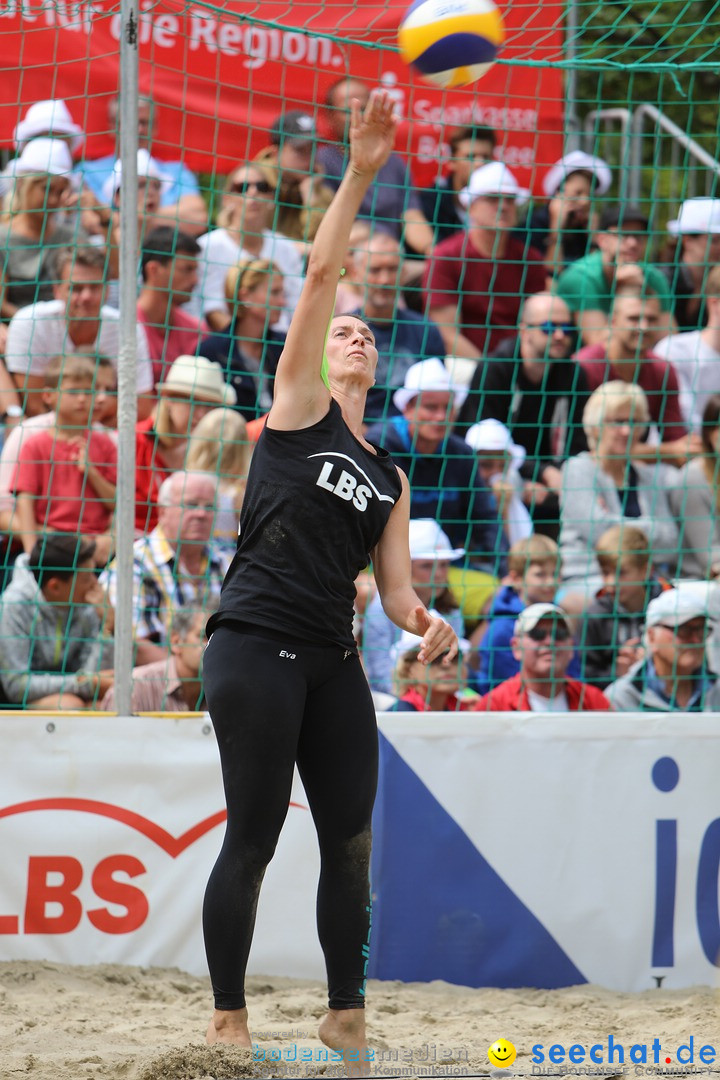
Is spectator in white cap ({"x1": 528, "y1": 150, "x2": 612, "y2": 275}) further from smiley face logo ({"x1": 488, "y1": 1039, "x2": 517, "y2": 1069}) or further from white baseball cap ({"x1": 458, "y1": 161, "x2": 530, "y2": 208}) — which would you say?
smiley face logo ({"x1": 488, "y1": 1039, "x2": 517, "y2": 1069})

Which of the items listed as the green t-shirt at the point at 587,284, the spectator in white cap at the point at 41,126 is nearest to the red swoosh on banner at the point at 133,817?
the spectator in white cap at the point at 41,126

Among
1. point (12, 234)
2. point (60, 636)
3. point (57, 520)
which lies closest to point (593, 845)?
point (60, 636)

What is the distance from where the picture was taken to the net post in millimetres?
4867

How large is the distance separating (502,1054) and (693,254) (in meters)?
5.89

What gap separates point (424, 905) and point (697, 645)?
1727 millimetres

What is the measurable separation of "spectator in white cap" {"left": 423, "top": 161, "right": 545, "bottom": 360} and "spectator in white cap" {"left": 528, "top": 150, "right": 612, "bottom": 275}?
0.22m

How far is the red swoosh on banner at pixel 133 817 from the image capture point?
4.94 meters

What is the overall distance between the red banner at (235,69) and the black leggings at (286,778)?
2711 millimetres

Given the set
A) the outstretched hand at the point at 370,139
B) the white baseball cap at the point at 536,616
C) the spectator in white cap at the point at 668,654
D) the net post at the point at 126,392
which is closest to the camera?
the outstretched hand at the point at 370,139

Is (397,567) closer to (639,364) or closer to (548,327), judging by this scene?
(548,327)

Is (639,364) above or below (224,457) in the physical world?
above

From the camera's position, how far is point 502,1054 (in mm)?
3873

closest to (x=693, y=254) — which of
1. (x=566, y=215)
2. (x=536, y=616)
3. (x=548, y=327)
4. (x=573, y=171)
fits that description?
(x=566, y=215)

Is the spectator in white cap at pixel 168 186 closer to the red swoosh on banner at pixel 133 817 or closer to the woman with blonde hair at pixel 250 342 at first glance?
the woman with blonde hair at pixel 250 342
